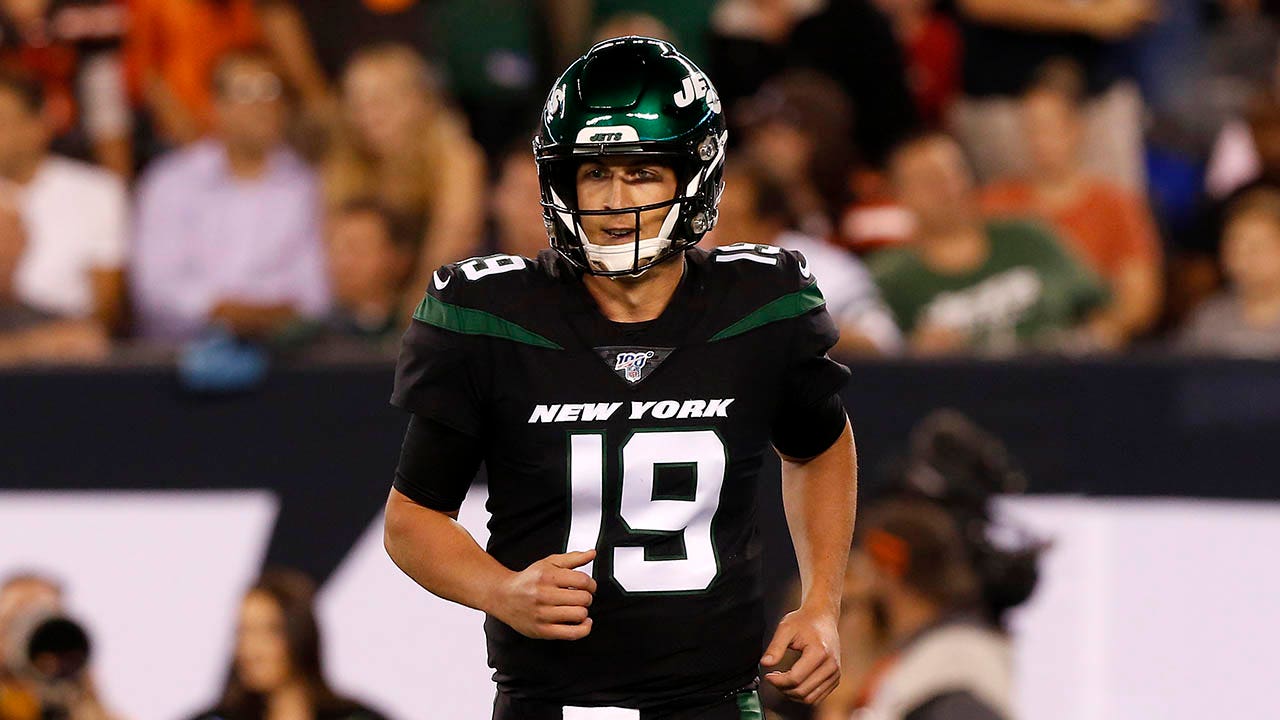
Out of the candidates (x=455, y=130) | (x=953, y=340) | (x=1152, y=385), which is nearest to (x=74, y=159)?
(x=455, y=130)

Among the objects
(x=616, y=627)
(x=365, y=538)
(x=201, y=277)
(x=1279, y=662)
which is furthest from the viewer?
(x=201, y=277)

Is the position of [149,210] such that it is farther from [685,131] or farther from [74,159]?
[685,131]

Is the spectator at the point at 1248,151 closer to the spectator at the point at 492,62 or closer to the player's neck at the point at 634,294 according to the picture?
the spectator at the point at 492,62

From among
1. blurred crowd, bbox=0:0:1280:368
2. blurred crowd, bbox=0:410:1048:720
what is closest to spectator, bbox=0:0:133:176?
blurred crowd, bbox=0:0:1280:368

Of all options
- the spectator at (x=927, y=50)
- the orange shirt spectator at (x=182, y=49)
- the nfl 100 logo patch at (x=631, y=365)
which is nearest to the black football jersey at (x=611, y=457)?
the nfl 100 logo patch at (x=631, y=365)

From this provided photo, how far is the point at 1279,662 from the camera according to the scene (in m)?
5.81

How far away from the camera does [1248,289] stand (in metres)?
6.55

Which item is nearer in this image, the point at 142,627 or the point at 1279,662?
the point at 1279,662

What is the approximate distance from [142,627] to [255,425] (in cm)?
78

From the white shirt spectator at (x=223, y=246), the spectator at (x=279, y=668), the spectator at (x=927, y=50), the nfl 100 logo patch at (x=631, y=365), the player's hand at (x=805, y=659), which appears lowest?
the spectator at (x=279, y=668)

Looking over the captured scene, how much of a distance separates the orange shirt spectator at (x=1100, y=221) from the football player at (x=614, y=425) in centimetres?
407

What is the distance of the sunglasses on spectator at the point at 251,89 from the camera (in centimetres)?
748

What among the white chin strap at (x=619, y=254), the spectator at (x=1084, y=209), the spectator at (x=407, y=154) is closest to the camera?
the white chin strap at (x=619, y=254)

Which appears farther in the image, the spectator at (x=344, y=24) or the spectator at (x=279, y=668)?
the spectator at (x=344, y=24)
